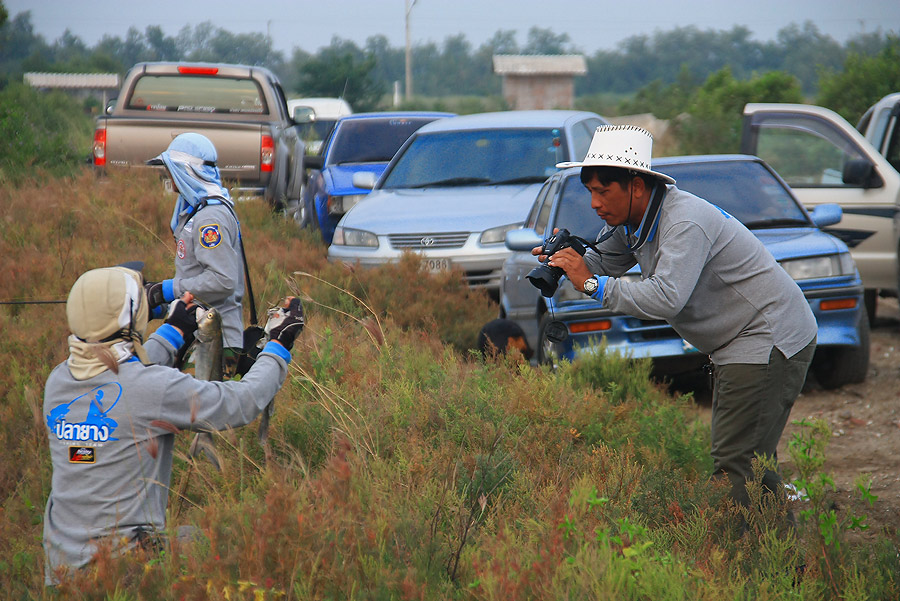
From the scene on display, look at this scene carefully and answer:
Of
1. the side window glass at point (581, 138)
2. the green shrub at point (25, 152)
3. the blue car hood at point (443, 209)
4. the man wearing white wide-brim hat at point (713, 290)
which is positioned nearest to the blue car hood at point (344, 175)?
the blue car hood at point (443, 209)

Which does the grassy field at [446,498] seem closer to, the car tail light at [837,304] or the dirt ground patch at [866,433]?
the dirt ground patch at [866,433]

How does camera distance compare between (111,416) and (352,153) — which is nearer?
(111,416)

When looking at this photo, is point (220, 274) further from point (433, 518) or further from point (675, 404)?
point (675, 404)

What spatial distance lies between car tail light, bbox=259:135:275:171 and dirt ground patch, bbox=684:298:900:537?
5617mm

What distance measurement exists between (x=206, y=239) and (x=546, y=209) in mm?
3521

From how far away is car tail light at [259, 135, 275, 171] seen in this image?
10922mm

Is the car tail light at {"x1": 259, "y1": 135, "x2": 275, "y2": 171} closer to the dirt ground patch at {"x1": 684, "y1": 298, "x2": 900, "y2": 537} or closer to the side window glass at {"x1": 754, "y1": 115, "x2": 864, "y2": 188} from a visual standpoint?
the side window glass at {"x1": 754, "y1": 115, "x2": 864, "y2": 188}

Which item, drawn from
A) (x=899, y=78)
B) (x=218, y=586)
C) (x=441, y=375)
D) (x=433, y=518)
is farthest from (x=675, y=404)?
(x=899, y=78)

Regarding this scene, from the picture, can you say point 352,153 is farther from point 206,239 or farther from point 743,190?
point 206,239

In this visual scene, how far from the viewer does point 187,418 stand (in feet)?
11.3

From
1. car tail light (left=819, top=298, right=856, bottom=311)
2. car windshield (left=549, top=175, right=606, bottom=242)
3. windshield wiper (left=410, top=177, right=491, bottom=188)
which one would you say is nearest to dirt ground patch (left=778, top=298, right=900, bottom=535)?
car tail light (left=819, top=298, right=856, bottom=311)

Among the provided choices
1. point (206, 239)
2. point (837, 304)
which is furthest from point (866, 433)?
point (206, 239)

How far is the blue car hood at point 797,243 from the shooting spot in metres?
6.66

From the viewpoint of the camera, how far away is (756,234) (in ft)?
23.3
